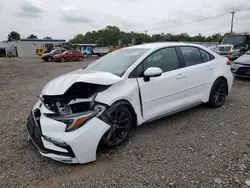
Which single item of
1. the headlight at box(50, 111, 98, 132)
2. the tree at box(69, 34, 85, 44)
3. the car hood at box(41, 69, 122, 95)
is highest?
the tree at box(69, 34, 85, 44)

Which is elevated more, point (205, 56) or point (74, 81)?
point (205, 56)

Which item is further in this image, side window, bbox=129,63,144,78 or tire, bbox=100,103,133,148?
side window, bbox=129,63,144,78

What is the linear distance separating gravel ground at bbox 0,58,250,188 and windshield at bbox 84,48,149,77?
1.12m

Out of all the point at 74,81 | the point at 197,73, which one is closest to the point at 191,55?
the point at 197,73

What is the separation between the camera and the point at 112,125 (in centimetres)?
293

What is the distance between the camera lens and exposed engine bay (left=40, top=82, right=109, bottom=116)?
9.14 feet

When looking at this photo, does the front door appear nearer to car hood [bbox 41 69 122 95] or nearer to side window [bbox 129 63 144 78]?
side window [bbox 129 63 144 78]

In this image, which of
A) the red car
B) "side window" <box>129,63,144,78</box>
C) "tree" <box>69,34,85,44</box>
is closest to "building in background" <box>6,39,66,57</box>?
the red car

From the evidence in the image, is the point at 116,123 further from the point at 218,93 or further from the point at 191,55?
the point at 218,93

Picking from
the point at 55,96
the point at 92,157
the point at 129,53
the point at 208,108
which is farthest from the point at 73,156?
the point at 208,108

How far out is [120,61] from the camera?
3.66m

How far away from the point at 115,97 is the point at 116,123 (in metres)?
0.39

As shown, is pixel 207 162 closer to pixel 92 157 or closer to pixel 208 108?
pixel 92 157

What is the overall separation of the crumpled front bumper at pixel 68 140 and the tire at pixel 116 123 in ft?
0.58
